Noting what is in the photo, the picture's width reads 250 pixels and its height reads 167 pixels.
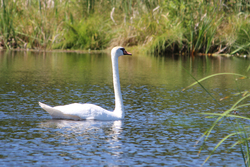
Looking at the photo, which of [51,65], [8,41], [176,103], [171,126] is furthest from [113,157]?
[8,41]

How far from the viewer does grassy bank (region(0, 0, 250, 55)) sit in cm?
2308

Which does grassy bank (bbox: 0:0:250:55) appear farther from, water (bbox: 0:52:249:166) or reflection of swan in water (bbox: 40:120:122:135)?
reflection of swan in water (bbox: 40:120:122:135)

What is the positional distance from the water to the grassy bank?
376 inches

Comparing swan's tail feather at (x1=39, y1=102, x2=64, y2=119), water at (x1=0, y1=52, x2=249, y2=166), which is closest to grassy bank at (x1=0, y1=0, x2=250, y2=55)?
water at (x1=0, y1=52, x2=249, y2=166)

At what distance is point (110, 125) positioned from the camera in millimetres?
7258

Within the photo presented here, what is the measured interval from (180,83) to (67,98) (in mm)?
4310

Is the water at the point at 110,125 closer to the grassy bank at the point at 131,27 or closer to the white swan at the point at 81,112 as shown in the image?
the white swan at the point at 81,112

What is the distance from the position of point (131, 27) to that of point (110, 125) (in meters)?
19.1

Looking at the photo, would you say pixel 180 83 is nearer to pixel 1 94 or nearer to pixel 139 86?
pixel 139 86

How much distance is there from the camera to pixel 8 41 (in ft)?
81.0

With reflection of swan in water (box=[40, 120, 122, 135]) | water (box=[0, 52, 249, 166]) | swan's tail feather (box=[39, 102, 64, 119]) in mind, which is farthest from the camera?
swan's tail feather (box=[39, 102, 64, 119])

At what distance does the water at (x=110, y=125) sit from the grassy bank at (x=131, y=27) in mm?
9558

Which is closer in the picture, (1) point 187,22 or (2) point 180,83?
(2) point 180,83

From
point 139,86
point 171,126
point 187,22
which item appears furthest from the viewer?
point 187,22
